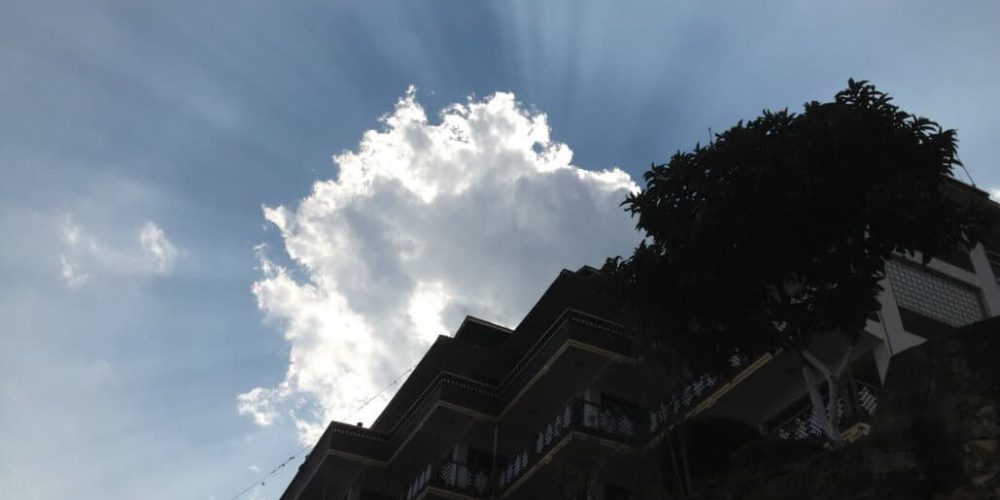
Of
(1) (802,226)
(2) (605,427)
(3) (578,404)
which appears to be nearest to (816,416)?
(1) (802,226)

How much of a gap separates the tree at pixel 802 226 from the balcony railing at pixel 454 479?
1558 centimetres

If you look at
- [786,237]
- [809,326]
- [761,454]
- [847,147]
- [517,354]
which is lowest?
[761,454]

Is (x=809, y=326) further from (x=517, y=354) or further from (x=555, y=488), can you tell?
(x=517, y=354)

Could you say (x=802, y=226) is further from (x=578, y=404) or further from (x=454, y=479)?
(x=454, y=479)

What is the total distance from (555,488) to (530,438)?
450 centimetres

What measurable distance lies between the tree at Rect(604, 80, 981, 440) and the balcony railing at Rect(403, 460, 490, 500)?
15.6m

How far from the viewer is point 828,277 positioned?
65.1ft

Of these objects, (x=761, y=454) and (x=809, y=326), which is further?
(x=809, y=326)

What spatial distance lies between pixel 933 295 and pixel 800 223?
10841 mm

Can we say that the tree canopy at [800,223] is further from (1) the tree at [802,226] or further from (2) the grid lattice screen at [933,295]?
(2) the grid lattice screen at [933,295]

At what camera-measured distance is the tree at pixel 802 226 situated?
19141 millimetres

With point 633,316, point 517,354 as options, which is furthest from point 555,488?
point 633,316

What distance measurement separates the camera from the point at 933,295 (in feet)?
90.8

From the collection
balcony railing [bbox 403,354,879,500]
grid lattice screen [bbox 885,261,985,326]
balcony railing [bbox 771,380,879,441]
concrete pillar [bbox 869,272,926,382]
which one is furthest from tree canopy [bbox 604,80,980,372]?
grid lattice screen [bbox 885,261,985,326]
